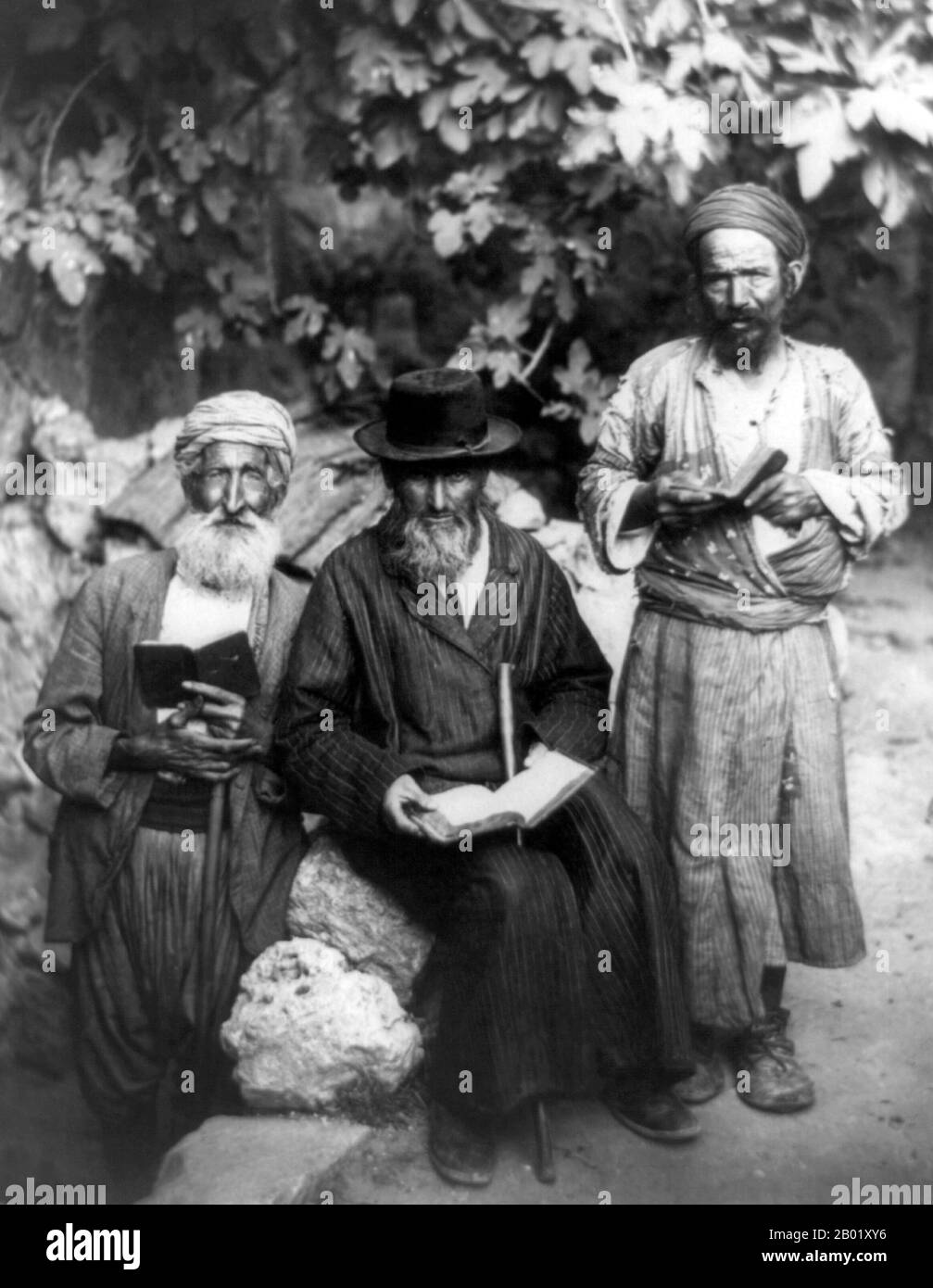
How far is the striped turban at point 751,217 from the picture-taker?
A: 3887 mm

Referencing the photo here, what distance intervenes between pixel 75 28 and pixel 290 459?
1.62 metres

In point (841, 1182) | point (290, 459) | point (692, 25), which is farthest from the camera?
point (692, 25)

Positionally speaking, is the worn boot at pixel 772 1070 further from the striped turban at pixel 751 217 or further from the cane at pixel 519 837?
the striped turban at pixel 751 217

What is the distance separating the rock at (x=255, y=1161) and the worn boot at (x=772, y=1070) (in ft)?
3.16

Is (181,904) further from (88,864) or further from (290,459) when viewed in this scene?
(290,459)

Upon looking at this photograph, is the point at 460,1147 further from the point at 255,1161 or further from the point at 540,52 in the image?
the point at 540,52

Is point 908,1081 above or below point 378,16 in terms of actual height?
below

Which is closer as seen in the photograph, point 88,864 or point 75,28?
point 88,864

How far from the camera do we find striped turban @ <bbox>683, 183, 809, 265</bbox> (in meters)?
3.89

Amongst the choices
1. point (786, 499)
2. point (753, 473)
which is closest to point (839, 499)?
point (786, 499)

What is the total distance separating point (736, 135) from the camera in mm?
4953

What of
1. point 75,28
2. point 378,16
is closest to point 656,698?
point 378,16
